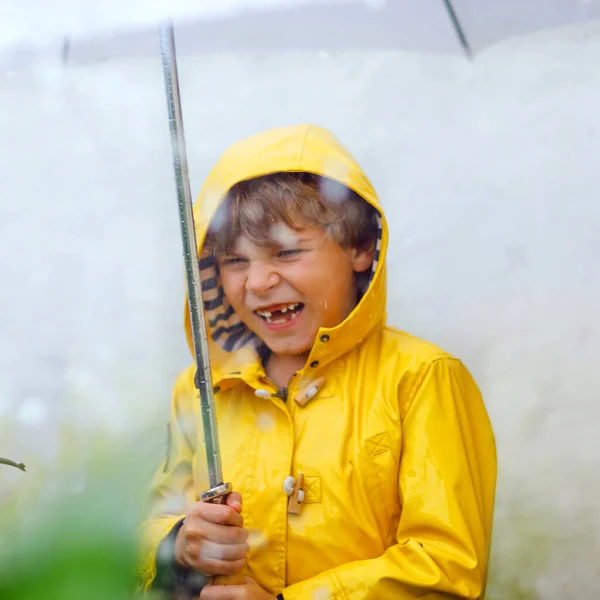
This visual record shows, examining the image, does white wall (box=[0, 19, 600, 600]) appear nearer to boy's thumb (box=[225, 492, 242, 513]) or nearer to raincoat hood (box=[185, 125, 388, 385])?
raincoat hood (box=[185, 125, 388, 385])

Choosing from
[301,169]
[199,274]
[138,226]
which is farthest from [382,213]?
[138,226]

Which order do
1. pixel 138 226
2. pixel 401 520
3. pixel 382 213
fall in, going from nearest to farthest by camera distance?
pixel 401 520 → pixel 382 213 → pixel 138 226

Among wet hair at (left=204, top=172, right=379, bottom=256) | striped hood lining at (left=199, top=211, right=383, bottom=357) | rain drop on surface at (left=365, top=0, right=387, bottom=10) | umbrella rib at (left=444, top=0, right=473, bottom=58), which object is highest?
rain drop on surface at (left=365, top=0, right=387, bottom=10)

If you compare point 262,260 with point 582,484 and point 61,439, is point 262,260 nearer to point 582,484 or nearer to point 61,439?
point 61,439

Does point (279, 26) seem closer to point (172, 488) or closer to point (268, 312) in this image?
point (268, 312)

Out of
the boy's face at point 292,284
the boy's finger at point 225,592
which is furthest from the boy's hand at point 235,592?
the boy's face at point 292,284

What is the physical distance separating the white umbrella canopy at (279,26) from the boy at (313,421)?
0.56ft

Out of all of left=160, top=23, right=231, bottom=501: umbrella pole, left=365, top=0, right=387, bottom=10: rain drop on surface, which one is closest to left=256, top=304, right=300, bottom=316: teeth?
left=160, top=23, right=231, bottom=501: umbrella pole

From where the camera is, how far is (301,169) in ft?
4.48

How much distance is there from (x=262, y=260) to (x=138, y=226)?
27 cm

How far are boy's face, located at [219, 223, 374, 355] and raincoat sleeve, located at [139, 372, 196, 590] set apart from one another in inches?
6.7

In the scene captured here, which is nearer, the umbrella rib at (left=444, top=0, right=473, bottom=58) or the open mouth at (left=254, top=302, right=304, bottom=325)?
the open mouth at (left=254, top=302, right=304, bottom=325)

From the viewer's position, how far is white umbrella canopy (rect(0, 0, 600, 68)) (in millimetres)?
1452

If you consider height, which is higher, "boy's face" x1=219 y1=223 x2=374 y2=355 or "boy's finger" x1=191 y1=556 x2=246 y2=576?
"boy's face" x1=219 y1=223 x2=374 y2=355
